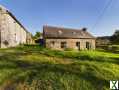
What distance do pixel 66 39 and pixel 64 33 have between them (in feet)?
5.22

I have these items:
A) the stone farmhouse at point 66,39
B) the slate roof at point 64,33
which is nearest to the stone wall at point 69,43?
the stone farmhouse at point 66,39

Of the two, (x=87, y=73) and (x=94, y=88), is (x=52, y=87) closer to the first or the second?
(x=94, y=88)

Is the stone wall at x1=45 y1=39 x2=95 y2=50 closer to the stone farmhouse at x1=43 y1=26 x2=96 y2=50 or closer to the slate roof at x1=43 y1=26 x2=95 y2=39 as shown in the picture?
the stone farmhouse at x1=43 y1=26 x2=96 y2=50

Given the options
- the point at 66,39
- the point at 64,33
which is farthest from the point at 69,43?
the point at 64,33

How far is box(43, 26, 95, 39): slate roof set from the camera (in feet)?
96.9

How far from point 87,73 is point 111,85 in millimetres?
1795

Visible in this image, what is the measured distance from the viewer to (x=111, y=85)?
26.5 ft

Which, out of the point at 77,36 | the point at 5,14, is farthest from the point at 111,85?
the point at 77,36

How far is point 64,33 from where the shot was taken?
31.4 metres

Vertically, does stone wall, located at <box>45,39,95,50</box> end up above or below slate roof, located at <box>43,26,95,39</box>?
below

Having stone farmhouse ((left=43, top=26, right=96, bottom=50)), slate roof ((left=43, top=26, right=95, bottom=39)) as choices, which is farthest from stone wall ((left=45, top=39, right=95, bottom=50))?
slate roof ((left=43, top=26, right=95, bottom=39))

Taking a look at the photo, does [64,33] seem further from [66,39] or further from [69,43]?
[69,43]

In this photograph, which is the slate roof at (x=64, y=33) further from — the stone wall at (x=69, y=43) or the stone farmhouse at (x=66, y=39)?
the stone wall at (x=69, y=43)

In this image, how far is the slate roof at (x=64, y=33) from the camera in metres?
29.5
